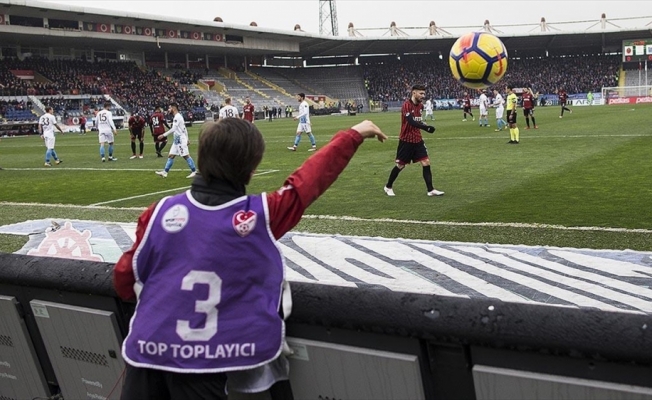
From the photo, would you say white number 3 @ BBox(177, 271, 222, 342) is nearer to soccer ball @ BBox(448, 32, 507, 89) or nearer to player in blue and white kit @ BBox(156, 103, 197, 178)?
soccer ball @ BBox(448, 32, 507, 89)

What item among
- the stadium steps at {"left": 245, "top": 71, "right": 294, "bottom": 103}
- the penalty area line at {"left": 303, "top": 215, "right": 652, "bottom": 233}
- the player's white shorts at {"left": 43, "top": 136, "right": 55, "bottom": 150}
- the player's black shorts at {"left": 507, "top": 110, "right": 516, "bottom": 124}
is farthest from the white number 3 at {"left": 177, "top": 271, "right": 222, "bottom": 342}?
the stadium steps at {"left": 245, "top": 71, "right": 294, "bottom": 103}

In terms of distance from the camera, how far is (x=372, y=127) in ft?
9.27

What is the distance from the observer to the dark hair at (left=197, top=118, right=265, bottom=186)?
8.19 feet

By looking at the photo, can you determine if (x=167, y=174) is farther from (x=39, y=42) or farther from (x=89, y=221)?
(x=39, y=42)

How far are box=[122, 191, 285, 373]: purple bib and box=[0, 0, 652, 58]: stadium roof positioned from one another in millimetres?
54845

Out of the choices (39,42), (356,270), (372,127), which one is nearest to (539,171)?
(356,270)

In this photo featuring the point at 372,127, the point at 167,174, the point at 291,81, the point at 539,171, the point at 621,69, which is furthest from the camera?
the point at 291,81

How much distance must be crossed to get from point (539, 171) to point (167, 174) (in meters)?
8.83

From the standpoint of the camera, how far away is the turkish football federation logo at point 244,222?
7.98 feet

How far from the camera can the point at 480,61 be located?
1159 cm

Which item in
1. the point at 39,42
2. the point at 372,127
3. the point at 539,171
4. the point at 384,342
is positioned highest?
the point at 39,42

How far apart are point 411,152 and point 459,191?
1179 millimetres

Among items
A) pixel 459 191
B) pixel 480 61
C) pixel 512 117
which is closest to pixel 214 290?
pixel 480 61

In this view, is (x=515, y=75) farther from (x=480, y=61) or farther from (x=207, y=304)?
(x=207, y=304)
